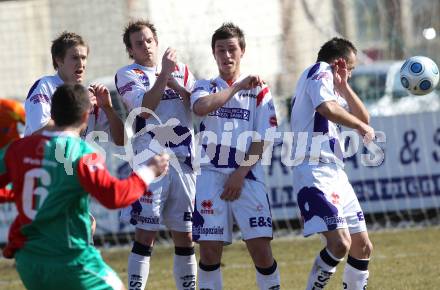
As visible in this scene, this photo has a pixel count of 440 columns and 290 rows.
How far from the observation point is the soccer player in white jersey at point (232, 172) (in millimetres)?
7242

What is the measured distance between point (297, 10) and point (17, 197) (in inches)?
400

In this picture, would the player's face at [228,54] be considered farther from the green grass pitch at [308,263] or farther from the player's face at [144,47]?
the green grass pitch at [308,263]

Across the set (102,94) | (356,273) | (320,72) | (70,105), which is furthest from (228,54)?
(70,105)

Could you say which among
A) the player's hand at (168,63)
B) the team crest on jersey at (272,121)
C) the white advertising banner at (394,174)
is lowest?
the white advertising banner at (394,174)

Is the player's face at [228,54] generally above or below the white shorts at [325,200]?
above

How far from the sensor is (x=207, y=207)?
7297mm

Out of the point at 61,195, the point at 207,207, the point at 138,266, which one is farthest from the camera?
the point at 138,266

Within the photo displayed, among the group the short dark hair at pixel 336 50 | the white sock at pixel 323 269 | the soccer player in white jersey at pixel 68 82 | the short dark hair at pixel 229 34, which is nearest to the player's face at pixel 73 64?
the soccer player in white jersey at pixel 68 82

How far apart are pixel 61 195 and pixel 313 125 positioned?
8.36 feet

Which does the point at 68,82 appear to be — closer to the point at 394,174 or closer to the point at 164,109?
the point at 164,109

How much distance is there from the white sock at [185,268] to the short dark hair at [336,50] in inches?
70.1

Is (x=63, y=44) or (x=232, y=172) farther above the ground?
(x=63, y=44)

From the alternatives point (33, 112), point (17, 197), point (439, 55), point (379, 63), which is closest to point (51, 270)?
point (17, 197)

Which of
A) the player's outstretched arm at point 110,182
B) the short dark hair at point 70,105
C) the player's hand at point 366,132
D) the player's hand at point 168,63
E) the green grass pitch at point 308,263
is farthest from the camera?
the green grass pitch at point 308,263
